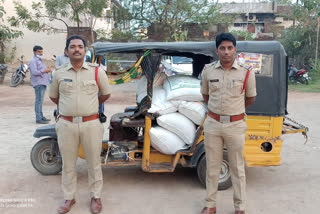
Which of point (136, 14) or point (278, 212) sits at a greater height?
point (136, 14)

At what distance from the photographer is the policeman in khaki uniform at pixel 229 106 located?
126 inches

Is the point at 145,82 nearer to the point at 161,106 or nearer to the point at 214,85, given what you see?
the point at 161,106

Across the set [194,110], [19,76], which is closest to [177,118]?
[194,110]

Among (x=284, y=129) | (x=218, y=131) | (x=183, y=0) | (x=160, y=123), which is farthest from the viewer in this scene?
(x=183, y=0)

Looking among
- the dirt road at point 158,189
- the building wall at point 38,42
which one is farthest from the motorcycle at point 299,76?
the dirt road at point 158,189

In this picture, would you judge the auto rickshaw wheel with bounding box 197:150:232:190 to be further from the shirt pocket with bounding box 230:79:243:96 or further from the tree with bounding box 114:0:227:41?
the tree with bounding box 114:0:227:41

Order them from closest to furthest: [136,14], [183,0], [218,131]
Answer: [218,131], [183,0], [136,14]

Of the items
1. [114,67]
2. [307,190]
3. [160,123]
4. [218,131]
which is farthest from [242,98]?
[114,67]

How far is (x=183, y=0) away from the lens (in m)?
16.0

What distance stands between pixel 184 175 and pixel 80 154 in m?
1.52

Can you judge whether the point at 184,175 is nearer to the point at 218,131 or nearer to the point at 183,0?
the point at 218,131

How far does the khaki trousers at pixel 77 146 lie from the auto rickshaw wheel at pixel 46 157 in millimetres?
1069

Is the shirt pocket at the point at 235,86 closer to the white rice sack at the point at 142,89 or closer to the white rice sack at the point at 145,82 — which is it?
the white rice sack at the point at 142,89

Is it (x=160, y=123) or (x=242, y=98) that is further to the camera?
(x=160, y=123)
